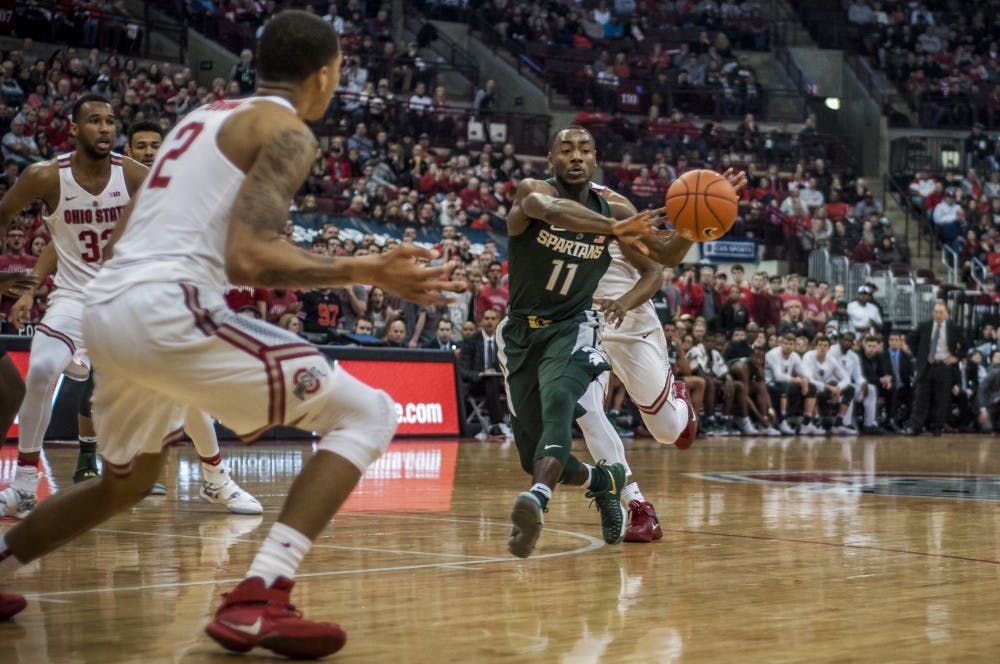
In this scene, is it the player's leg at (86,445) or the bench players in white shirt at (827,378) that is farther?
the bench players in white shirt at (827,378)

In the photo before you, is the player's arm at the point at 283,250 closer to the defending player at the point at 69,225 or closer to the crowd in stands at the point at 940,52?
the defending player at the point at 69,225

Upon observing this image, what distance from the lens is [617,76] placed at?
107 ft

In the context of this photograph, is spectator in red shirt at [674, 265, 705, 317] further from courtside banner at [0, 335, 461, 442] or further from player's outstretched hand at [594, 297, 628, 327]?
player's outstretched hand at [594, 297, 628, 327]

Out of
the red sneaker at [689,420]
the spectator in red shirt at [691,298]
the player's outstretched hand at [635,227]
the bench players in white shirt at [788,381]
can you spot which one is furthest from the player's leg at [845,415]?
the player's outstretched hand at [635,227]

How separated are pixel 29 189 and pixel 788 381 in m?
15.5

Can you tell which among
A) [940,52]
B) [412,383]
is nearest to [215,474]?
[412,383]

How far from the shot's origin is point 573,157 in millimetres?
7043

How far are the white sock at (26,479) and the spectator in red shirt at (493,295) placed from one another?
412 inches

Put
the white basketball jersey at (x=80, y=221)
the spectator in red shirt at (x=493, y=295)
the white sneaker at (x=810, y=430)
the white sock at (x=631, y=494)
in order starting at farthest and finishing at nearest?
the white sneaker at (x=810, y=430), the spectator in red shirt at (x=493, y=295), the white basketball jersey at (x=80, y=221), the white sock at (x=631, y=494)

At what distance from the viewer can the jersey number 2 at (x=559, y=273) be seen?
697 cm

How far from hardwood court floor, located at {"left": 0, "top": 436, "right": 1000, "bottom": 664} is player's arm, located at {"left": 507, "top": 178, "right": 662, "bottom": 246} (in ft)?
4.87

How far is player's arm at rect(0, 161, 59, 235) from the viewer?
7.49 m

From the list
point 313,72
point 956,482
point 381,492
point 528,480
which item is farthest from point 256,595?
point 956,482

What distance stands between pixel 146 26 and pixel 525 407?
20.6m
